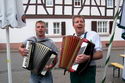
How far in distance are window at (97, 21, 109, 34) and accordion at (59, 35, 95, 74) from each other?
21069 mm

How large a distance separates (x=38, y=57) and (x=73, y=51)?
604 millimetres

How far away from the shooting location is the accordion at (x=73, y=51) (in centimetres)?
399

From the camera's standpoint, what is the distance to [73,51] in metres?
4.09

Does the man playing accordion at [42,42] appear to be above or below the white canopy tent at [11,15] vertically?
below

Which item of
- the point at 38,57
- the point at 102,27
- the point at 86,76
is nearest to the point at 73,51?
the point at 86,76

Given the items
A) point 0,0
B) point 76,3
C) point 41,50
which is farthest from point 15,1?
point 76,3

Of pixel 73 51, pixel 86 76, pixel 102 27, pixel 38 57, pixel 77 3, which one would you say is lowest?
pixel 102 27

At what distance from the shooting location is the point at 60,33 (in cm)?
2416

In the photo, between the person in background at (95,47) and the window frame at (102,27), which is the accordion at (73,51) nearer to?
the person in background at (95,47)

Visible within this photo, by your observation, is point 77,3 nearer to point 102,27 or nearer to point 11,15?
point 102,27

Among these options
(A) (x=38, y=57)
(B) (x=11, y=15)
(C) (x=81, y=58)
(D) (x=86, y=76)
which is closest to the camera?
(C) (x=81, y=58)

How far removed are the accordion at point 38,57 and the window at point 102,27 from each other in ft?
68.2

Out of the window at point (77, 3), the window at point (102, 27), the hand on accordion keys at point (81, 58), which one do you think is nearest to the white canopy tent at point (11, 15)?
the hand on accordion keys at point (81, 58)

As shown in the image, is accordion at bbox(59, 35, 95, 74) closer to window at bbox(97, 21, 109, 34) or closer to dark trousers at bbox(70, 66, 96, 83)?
dark trousers at bbox(70, 66, 96, 83)
